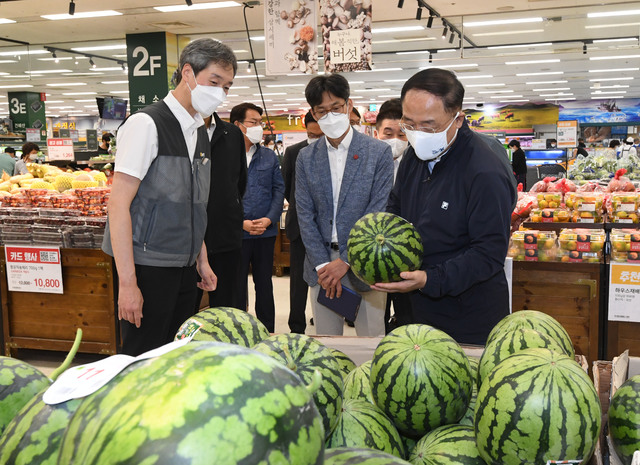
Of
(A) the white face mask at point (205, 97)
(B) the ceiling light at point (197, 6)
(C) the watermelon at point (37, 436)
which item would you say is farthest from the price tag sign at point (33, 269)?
(B) the ceiling light at point (197, 6)

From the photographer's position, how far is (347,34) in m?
5.60

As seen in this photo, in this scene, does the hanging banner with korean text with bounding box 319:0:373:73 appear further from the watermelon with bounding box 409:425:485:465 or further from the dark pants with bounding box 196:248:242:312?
the watermelon with bounding box 409:425:485:465

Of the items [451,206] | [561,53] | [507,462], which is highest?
[561,53]

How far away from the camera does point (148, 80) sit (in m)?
10.1

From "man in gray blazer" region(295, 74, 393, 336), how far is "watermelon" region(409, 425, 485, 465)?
189 centimetres

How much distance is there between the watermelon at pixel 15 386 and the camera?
841mm

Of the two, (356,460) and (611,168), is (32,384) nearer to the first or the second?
(356,460)

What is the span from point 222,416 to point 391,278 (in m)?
1.46

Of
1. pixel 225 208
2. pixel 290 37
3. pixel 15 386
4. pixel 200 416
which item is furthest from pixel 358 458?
pixel 290 37

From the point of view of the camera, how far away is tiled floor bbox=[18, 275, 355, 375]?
4551mm

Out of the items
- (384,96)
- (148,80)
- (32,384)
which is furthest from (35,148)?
(384,96)

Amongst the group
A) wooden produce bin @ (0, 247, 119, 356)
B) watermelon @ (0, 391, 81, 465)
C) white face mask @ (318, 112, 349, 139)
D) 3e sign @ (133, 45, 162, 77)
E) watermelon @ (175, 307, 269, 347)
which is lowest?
wooden produce bin @ (0, 247, 119, 356)

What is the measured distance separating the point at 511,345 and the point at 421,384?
210 mm

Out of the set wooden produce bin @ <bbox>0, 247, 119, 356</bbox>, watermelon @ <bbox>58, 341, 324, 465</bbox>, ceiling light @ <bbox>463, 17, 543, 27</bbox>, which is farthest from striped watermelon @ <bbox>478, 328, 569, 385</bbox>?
ceiling light @ <bbox>463, 17, 543, 27</bbox>
